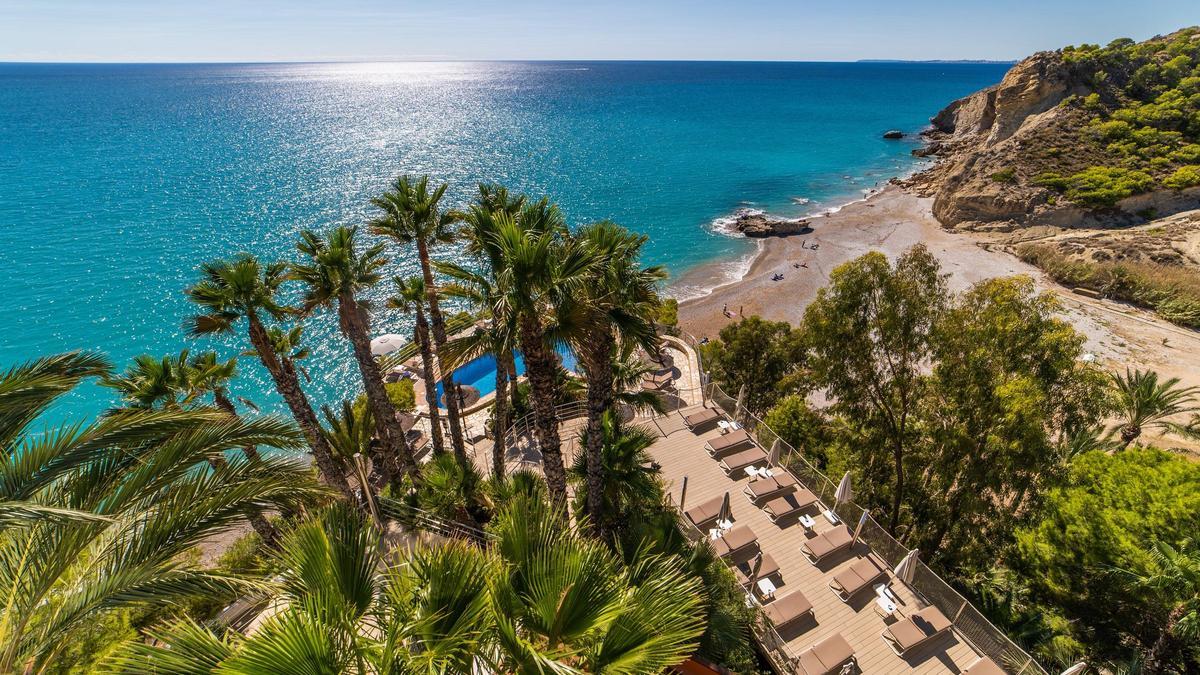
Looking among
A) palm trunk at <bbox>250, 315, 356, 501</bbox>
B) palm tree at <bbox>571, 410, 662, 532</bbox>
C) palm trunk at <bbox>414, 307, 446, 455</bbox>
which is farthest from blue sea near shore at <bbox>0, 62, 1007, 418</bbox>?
palm tree at <bbox>571, 410, 662, 532</bbox>

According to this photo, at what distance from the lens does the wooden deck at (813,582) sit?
39.2ft

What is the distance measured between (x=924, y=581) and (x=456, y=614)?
13096 millimetres

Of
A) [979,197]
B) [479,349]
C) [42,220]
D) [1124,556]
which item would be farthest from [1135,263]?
[42,220]

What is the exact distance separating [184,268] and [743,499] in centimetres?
5537

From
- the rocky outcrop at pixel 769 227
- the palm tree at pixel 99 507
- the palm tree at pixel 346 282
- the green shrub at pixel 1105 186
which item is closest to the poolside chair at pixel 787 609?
the palm tree at pixel 99 507

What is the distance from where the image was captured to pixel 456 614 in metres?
5.05

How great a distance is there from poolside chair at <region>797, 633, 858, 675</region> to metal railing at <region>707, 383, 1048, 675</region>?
2764mm

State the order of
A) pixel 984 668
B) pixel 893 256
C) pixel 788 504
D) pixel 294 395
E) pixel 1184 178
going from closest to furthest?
pixel 984 668
pixel 294 395
pixel 788 504
pixel 1184 178
pixel 893 256

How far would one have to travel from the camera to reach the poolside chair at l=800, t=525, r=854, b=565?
46.0 feet

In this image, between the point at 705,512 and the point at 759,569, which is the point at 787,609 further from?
the point at 705,512

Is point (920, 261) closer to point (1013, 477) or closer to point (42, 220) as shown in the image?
point (1013, 477)

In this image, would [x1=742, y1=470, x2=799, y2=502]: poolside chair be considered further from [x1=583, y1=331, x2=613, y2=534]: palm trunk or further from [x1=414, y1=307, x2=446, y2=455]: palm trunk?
[x1=414, y1=307, x2=446, y2=455]: palm trunk

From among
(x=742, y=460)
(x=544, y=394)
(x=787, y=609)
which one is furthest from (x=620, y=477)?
(x=742, y=460)

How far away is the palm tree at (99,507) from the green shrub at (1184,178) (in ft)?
257
